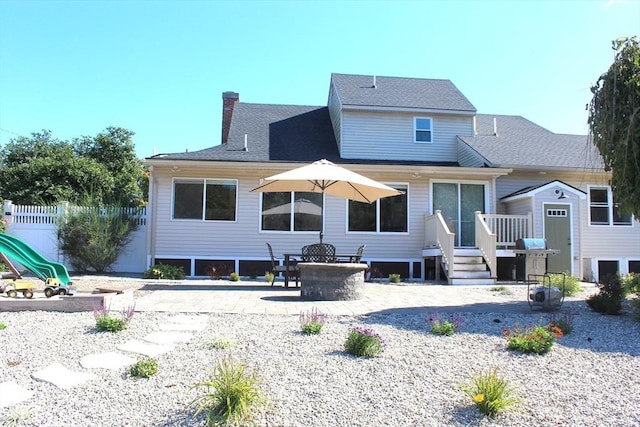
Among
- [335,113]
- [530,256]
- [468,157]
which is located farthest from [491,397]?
[335,113]

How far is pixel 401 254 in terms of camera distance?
1439 cm

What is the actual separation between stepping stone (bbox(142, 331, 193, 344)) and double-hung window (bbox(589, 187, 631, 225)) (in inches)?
569

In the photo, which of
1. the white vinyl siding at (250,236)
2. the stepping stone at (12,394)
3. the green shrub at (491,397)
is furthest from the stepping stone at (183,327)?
the white vinyl siding at (250,236)

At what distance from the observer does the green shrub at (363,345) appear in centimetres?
463

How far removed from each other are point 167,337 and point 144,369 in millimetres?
1137

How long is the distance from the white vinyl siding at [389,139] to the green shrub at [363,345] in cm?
1144

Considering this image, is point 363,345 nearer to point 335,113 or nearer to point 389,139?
point 389,139

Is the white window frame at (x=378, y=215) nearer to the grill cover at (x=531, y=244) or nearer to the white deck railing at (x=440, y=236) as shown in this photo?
the white deck railing at (x=440, y=236)

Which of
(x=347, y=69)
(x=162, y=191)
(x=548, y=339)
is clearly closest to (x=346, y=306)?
(x=548, y=339)

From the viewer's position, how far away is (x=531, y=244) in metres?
13.0

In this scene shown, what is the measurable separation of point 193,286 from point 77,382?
6817 mm

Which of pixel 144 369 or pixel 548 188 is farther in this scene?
pixel 548 188

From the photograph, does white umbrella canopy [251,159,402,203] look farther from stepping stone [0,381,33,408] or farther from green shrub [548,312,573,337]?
stepping stone [0,381,33,408]

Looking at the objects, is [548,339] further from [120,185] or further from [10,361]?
[120,185]
